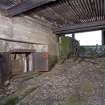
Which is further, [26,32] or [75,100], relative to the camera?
[26,32]

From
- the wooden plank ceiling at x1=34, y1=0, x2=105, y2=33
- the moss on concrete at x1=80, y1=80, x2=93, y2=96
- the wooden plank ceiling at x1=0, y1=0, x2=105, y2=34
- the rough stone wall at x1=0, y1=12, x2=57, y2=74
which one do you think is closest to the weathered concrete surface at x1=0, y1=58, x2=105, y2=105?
the moss on concrete at x1=80, y1=80, x2=93, y2=96

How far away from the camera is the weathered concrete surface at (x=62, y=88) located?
333 centimetres

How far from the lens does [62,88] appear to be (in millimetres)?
4020

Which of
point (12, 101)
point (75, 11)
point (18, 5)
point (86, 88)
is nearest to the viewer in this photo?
point (12, 101)

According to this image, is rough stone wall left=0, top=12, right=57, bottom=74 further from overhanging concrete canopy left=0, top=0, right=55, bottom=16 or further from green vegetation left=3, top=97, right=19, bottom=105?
green vegetation left=3, top=97, right=19, bottom=105

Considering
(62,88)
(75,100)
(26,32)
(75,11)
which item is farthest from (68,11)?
(75,100)

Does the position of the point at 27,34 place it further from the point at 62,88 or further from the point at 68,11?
the point at 62,88

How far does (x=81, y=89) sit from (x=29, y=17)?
2852mm

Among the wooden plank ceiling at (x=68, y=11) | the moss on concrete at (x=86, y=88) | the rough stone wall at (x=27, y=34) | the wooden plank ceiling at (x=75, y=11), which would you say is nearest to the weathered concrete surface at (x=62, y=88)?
the moss on concrete at (x=86, y=88)

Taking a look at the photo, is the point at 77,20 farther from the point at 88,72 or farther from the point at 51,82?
the point at 51,82

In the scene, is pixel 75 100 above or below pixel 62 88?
below

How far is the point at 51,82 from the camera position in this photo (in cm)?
447

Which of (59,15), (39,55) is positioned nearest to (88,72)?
(39,55)

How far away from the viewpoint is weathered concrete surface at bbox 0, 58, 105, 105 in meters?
3.33
